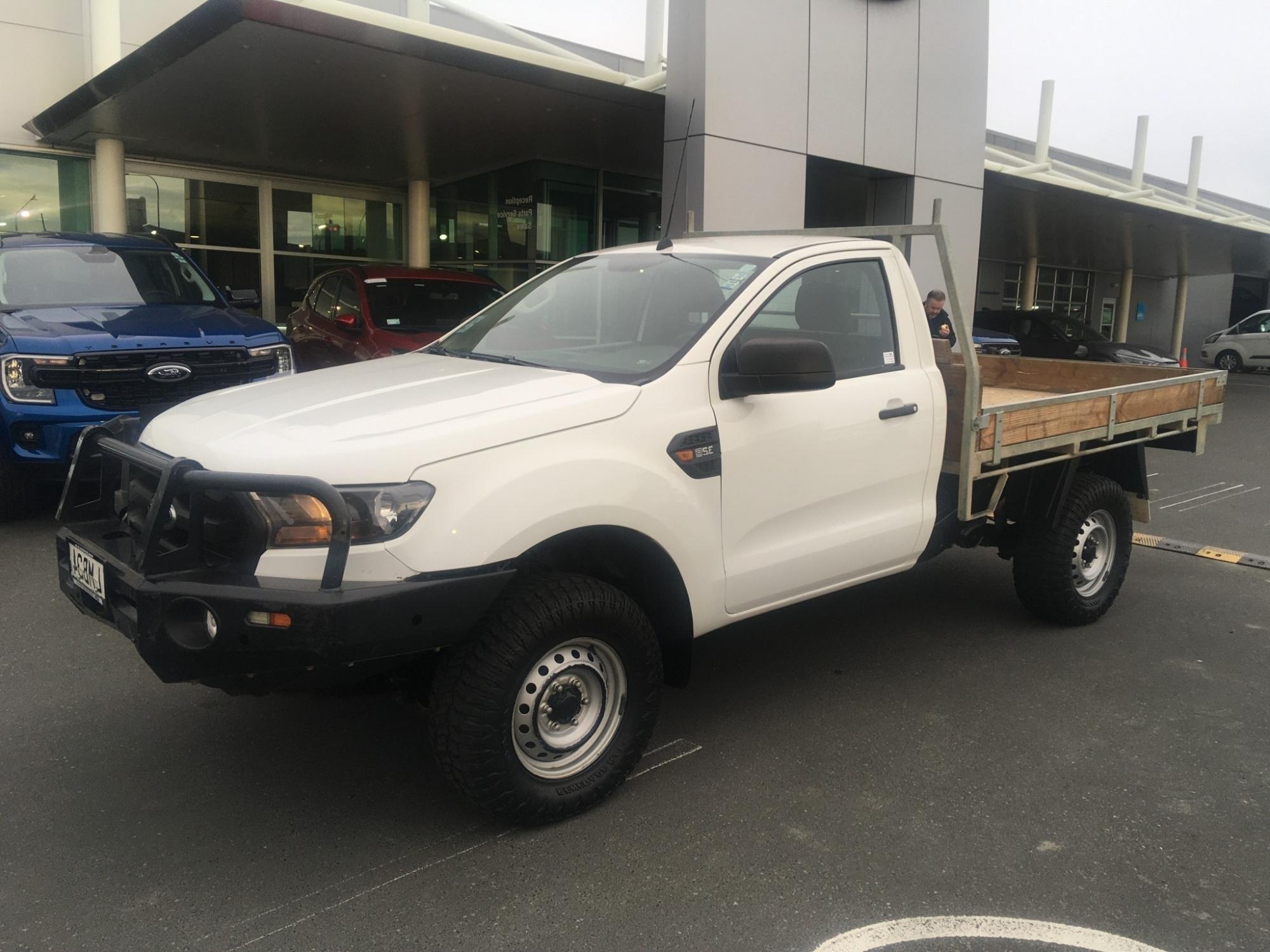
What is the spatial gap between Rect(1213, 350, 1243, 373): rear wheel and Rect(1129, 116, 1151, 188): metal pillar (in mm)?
6003

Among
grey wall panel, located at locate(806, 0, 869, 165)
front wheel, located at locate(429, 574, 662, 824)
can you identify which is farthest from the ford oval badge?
grey wall panel, located at locate(806, 0, 869, 165)

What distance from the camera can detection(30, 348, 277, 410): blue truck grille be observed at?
6.70 m

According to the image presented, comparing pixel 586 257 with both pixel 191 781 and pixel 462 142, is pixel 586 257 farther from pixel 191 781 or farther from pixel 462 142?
pixel 462 142

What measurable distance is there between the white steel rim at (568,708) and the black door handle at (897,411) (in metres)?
1.60

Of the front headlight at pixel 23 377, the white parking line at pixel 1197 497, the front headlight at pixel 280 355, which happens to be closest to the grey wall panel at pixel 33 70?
the front headlight at pixel 280 355

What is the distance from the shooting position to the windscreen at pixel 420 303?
10234mm

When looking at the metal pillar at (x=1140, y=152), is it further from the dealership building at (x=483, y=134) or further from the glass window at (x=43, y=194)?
the glass window at (x=43, y=194)

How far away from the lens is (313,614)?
2.76 m

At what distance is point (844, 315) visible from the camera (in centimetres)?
439

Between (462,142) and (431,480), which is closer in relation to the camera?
(431,480)

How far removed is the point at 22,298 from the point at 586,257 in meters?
5.11

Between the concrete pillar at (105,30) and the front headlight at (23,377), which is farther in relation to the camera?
the concrete pillar at (105,30)

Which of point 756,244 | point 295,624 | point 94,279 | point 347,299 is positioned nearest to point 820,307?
point 756,244

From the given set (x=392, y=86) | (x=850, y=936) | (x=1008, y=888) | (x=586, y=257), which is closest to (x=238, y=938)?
(x=850, y=936)
